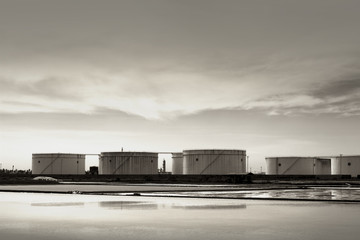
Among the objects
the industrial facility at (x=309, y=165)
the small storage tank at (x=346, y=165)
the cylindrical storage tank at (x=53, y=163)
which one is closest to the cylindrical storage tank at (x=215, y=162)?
the industrial facility at (x=309, y=165)

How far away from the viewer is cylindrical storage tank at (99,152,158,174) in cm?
12100

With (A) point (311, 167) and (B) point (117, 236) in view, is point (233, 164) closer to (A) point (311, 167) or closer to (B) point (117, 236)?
(A) point (311, 167)

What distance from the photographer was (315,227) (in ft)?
44.2

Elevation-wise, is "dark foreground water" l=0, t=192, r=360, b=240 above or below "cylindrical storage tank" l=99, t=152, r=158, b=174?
below

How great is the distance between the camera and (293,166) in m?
123

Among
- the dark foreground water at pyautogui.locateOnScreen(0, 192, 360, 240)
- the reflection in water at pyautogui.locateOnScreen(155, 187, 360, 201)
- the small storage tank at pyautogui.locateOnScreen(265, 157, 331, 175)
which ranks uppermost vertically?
the small storage tank at pyautogui.locateOnScreen(265, 157, 331, 175)

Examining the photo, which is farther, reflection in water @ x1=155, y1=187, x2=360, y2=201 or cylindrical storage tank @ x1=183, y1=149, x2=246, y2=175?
cylindrical storage tank @ x1=183, y1=149, x2=246, y2=175

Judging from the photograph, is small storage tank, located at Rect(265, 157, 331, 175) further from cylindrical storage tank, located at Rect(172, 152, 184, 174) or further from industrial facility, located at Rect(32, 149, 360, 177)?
cylindrical storage tank, located at Rect(172, 152, 184, 174)

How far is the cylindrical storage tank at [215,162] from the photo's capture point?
109 m

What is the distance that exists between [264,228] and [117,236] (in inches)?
152

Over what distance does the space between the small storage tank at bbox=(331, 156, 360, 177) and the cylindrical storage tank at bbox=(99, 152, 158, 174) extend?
4214cm

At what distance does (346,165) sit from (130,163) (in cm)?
4956

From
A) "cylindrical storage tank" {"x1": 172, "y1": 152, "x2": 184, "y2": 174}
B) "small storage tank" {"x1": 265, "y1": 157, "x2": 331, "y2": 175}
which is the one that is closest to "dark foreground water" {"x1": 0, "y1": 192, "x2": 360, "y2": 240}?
"small storage tank" {"x1": 265, "y1": 157, "x2": 331, "y2": 175}

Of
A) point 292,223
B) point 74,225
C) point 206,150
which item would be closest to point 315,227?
point 292,223
